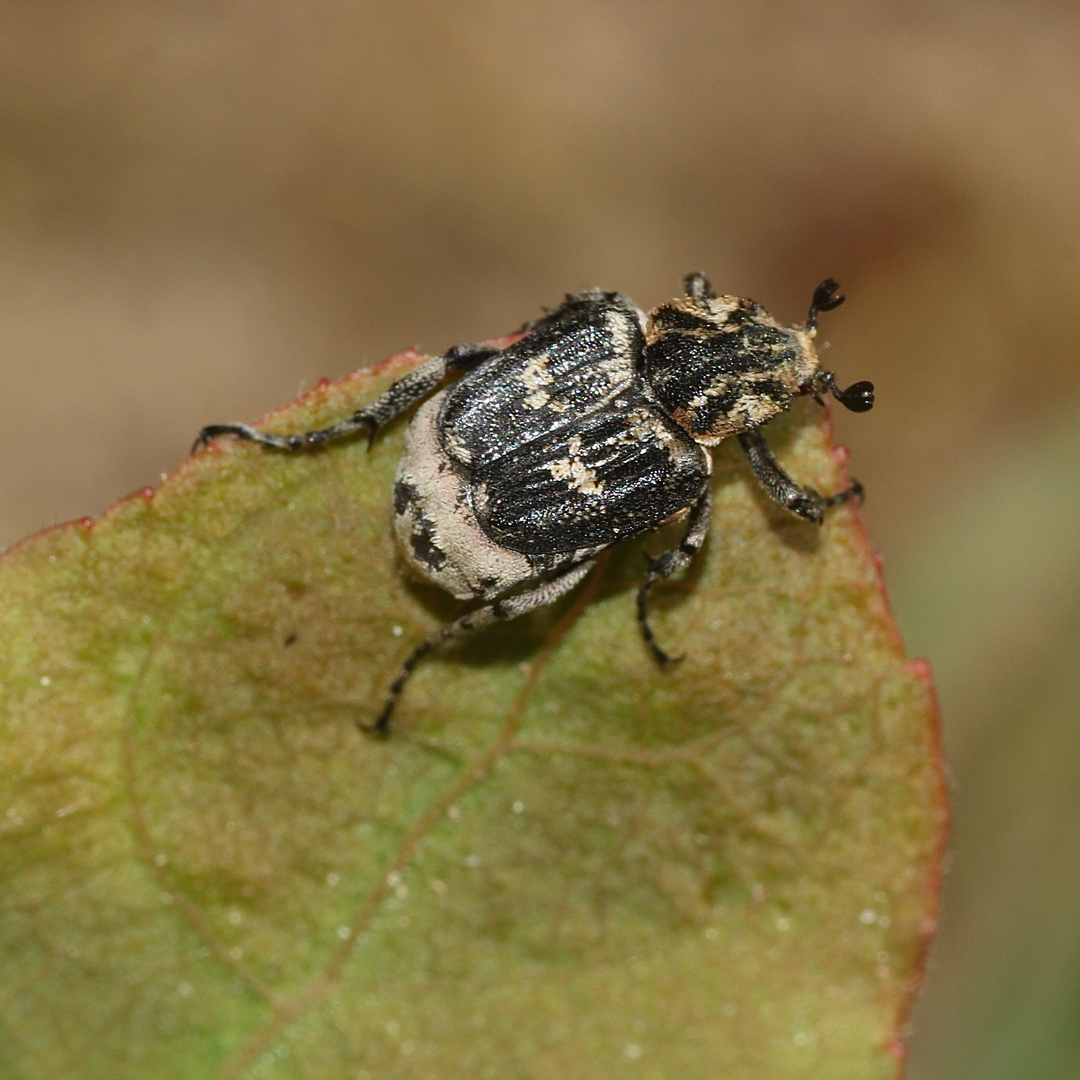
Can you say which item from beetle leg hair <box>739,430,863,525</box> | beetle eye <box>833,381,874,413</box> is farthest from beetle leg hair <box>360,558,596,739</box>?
beetle eye <box>833,381,874,413</box>

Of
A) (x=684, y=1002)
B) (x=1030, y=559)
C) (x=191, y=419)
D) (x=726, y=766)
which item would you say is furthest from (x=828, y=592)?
(x=191, y=419)

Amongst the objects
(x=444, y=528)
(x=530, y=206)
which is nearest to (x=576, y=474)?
(x=444, y=528)

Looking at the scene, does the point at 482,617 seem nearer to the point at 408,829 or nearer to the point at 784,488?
the point at 408,829

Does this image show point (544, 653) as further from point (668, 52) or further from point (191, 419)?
point (668, 52)

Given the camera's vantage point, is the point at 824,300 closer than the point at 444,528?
No

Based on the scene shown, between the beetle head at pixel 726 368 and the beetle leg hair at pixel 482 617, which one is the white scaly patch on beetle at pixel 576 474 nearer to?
the beetle leg hair at pixel 482 617

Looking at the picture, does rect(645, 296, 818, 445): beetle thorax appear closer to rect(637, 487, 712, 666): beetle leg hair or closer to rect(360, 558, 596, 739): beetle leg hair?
rect(637, 487, 712, 666): beetle leg hair
